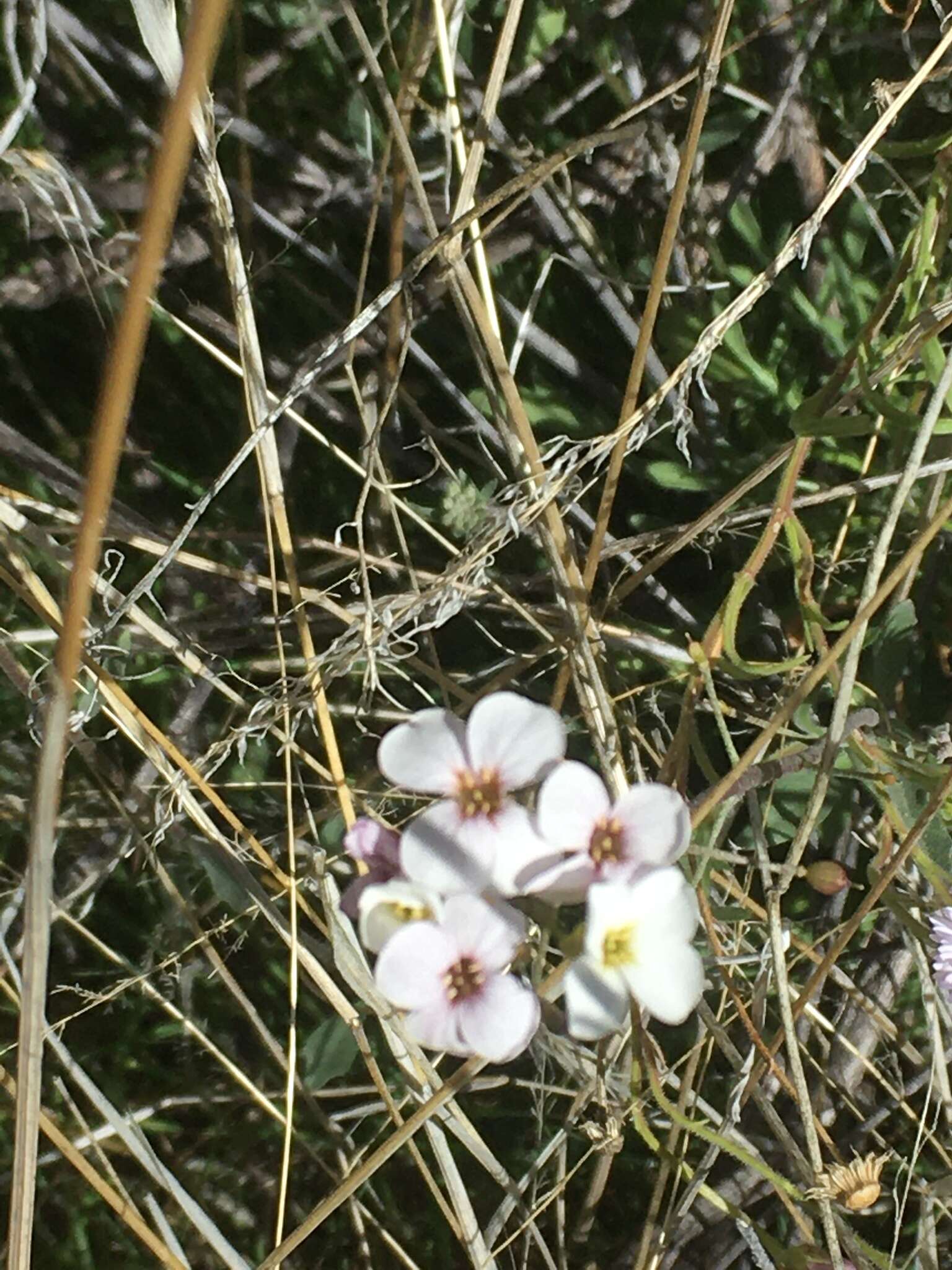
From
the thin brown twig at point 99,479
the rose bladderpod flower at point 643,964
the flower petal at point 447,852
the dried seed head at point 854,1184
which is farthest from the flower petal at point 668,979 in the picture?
the thin brown twig at point 99,479

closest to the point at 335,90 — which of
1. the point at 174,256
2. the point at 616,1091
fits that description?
the point at 174,256

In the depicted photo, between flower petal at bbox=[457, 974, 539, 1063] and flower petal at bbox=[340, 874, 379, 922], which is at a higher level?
flower petal at bbox=[340, 874, 379, 922]

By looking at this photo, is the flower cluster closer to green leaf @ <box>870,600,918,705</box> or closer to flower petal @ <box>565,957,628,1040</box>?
flower petal @ <box>565,957,628,1040</box>

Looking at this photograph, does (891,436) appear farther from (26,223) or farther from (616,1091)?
(26,223)

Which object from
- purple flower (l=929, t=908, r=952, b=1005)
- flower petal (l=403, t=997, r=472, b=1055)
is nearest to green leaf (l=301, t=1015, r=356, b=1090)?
flower petal (l=403, t=997, r=472, b=1055)

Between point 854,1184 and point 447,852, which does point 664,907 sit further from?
point 854,1184

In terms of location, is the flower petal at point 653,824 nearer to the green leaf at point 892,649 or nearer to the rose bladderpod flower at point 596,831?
the rose bladderpod flower at point 596,831

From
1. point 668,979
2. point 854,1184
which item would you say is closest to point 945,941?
point 854,1184
